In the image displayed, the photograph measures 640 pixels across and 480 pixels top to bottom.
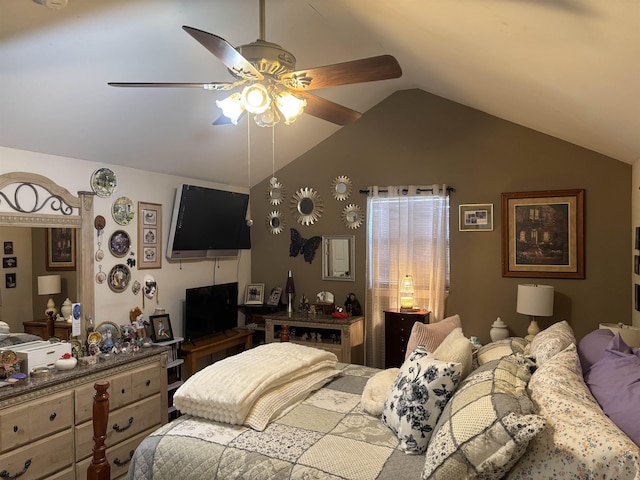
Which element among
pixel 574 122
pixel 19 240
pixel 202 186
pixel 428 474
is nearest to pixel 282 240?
pixel 202 186

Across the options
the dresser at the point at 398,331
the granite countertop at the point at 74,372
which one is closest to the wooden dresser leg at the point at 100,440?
the granite countertop at the point at 74,372

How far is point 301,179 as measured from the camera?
5.30m

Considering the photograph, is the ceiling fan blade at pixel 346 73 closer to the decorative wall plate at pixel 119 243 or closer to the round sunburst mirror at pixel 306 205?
the decorative wall plate at pixel 119 243

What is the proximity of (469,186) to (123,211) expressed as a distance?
127 inches

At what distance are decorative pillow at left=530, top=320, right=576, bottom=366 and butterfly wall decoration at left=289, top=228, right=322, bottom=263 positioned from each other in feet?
10.00

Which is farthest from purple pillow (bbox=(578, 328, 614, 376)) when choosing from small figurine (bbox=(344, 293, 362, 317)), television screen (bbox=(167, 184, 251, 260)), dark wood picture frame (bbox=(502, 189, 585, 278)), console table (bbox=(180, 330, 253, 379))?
television screen (bbox=(167, 184, 251, 260))

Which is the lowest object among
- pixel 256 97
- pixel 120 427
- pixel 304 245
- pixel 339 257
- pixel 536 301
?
pixel 120 427

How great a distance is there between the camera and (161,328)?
4.01 m

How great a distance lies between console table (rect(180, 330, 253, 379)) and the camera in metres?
4.20

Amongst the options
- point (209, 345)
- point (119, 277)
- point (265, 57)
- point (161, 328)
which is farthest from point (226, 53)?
point (209, 345)

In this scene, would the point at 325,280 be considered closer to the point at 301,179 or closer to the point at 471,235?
the point at 301,179

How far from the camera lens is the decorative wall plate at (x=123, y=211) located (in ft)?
12.3

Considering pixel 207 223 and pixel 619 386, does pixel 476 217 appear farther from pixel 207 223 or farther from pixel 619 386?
pixel 619 386

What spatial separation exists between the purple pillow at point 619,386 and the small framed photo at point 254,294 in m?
Result: 3.80
